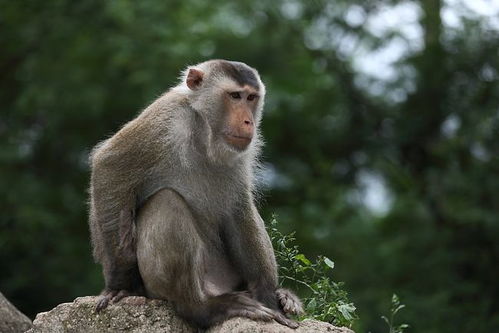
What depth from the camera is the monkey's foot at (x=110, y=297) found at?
26.5ft

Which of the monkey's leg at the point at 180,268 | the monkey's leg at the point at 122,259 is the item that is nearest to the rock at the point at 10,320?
the monkey's leg at the point at 122,259

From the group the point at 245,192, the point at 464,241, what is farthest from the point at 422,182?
the point at 245,192

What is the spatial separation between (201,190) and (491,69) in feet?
33.9

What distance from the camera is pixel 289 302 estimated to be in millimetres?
8398

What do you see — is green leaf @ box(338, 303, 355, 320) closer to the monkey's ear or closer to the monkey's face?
the monkey's face

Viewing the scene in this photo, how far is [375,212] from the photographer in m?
19.9

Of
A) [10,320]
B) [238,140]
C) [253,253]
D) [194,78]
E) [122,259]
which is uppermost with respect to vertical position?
[194,78]

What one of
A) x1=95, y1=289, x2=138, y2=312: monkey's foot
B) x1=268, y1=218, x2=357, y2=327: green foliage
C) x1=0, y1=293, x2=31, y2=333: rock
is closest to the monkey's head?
x1=268, y1=218, x2=357, y2=327: green foliage

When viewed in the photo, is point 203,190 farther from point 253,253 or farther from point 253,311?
point 253,311

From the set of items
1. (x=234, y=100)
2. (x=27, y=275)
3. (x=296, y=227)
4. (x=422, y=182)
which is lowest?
(x=27, y=275)

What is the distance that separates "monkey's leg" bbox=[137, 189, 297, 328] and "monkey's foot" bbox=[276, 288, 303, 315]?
258mm

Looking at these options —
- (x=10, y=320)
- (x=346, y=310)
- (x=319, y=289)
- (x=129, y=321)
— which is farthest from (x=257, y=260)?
(x=10, y=320)

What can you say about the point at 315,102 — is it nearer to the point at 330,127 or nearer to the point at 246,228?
the point at 330,127

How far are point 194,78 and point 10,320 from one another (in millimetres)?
2670
